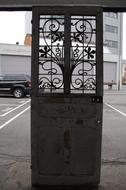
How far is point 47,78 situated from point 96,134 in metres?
1.14

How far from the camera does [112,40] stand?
100 meters

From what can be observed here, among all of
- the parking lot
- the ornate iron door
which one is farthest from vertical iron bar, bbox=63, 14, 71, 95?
the parking lot

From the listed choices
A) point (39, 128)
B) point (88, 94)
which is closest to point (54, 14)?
point (88, 94)

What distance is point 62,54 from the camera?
6758mm

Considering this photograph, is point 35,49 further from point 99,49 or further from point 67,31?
point 99,49

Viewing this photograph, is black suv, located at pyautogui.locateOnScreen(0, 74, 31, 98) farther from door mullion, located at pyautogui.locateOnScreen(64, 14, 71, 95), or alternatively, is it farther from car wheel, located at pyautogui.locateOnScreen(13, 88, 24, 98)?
door mullion, located at pyautogui.locateOnScreen(64, 14, 71, 95)

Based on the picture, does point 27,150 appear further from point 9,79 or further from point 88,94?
point 9,79

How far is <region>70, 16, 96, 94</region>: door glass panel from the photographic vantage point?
266 inches

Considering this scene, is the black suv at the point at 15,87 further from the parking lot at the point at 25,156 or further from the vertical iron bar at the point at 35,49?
the vertical iron bar at the point at 35,49

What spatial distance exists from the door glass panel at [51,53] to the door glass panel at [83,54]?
7.0 inches

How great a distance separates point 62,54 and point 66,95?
0.63 metres

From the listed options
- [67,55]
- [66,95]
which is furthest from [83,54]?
[66,95]

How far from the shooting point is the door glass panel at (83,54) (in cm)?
675

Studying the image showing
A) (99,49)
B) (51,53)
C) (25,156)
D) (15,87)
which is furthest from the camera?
(15,87)
